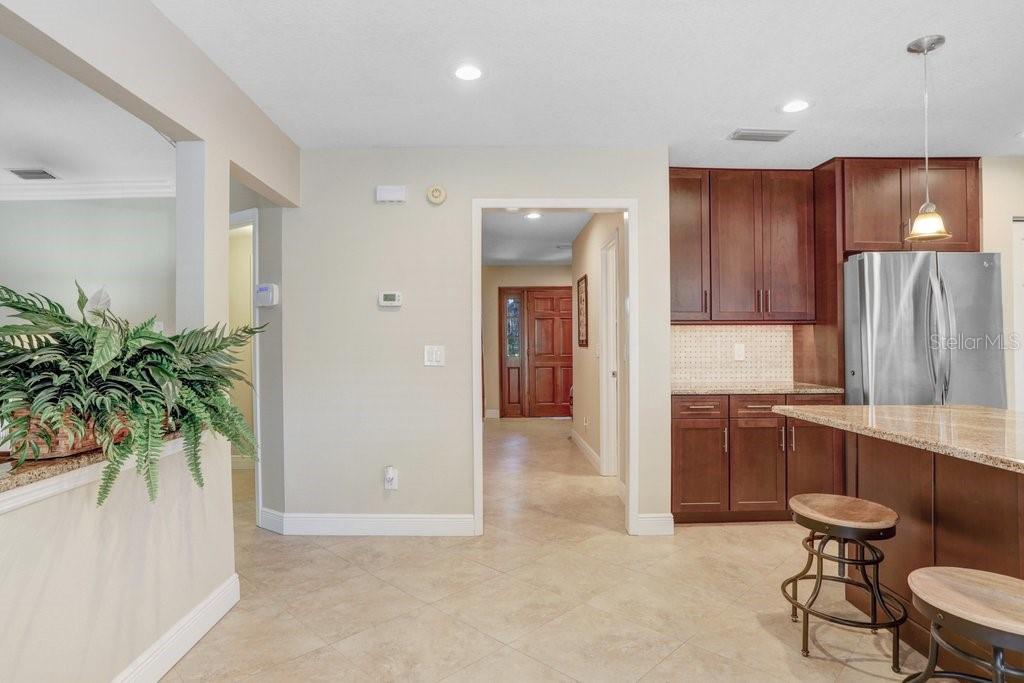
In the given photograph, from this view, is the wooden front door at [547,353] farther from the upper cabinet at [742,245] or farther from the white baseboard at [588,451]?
the upper cabinet at [742,245]

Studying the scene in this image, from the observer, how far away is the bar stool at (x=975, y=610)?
4.08 feet

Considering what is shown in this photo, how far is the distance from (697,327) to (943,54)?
2161 mm

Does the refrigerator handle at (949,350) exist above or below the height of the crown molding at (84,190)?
below

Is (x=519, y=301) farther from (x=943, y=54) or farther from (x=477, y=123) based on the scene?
(x=943, y=54)

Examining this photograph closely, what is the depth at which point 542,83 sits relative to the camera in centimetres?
262

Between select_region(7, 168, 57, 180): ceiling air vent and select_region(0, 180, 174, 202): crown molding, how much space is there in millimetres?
73

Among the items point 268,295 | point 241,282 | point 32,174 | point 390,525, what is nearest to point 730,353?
point 390,525

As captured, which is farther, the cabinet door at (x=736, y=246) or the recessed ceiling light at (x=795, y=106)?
the cabinet door at (x=736, y=246)

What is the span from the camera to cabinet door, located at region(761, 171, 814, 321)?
12.8 feet

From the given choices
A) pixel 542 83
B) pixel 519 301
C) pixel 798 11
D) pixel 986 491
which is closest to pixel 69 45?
pixel 542 83

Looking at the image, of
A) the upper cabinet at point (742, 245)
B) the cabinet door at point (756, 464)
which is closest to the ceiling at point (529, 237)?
the upper cabinet at point (742, 245)

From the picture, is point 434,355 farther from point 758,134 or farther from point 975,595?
point 975,595

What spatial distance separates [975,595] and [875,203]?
3.09 metres

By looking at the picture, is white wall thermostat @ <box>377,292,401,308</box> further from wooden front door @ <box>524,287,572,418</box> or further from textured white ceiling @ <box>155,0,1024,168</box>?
wooden front door @ <box>524,287,572,418</box>
